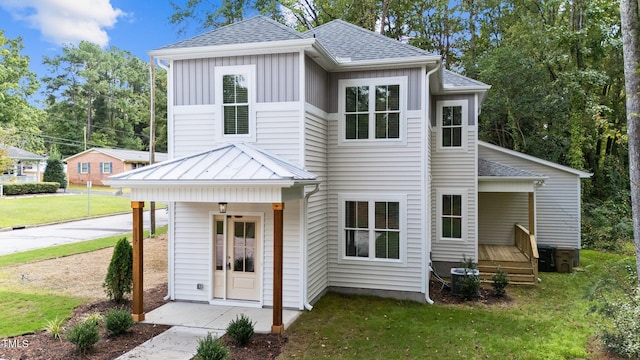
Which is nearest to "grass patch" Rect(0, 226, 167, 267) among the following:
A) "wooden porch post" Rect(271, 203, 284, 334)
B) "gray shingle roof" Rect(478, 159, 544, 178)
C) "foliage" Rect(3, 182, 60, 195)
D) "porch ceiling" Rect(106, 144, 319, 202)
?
"porch ceiling" Rect(106, 144, 319, 202)

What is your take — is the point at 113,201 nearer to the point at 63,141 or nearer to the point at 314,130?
the point at 63,141

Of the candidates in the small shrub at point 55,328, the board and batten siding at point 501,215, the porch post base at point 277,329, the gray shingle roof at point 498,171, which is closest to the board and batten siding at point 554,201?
the board and batten siding at point 501,215

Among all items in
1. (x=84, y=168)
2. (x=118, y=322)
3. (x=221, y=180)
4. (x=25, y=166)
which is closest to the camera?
(x=118, y=322)

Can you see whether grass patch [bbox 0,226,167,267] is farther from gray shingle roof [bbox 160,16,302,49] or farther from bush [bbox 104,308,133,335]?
gray shingle roof [bbox 160,16,302,49]

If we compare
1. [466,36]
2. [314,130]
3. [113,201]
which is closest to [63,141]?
[113,201]

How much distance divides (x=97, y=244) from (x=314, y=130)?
470 inches

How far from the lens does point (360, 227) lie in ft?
31.4

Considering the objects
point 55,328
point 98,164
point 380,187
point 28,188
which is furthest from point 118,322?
point 98,164

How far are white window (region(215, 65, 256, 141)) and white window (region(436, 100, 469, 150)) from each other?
19.9 ft

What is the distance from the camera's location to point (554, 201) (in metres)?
14.2

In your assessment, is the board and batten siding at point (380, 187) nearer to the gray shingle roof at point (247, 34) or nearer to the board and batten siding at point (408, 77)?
the board and batten siding at point (408, 77)

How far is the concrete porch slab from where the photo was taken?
7.46 meters

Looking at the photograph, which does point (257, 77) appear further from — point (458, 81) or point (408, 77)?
point (458, 81)

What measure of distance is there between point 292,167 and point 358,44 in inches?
170
